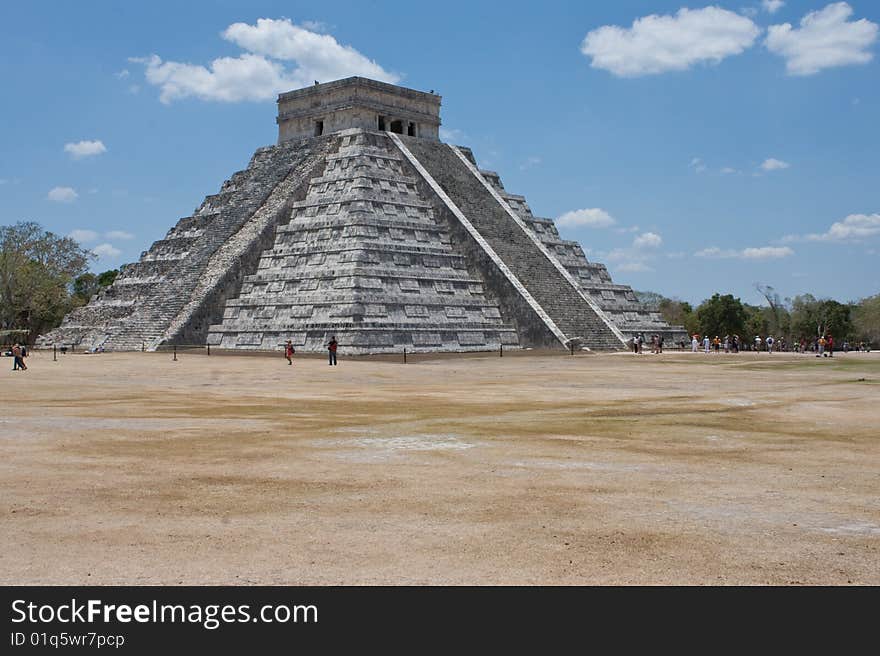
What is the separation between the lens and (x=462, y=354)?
119 ft

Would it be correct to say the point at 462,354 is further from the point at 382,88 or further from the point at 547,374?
the point at 382,88

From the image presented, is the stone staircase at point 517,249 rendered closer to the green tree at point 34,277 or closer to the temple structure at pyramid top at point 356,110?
the temple structure at pyramid top at point 356,110

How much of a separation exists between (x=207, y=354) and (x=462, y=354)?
10122 mm

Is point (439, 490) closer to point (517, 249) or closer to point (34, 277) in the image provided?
point (517, 249)

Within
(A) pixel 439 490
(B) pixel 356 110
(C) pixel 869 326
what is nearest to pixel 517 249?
(B) pixel 356 110

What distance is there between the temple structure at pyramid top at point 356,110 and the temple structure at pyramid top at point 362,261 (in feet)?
0.26

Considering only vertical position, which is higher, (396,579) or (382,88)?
(382,88)

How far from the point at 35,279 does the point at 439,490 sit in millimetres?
55381

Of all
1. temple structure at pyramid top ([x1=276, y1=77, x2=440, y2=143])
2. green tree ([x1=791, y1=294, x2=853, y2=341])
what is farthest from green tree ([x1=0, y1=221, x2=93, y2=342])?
green tree ([x1=791, y1=294, x2=853, y2=341])

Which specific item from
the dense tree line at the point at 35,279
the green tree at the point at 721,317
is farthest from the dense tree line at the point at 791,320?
the dense tree line at the point at 35,279

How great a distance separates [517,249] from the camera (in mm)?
44312

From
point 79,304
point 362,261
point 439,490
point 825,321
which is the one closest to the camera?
point 439,490

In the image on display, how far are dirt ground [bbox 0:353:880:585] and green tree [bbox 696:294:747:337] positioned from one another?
52968mm
